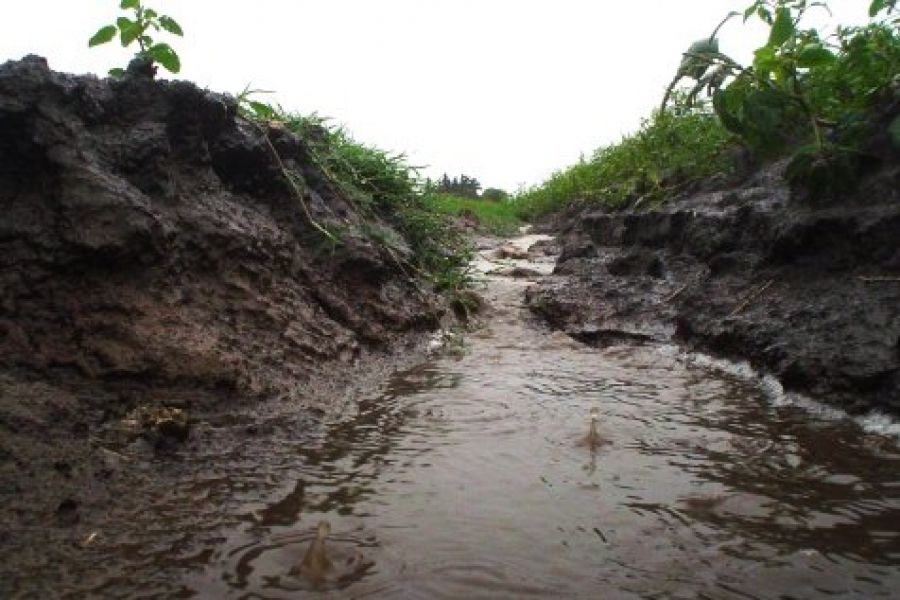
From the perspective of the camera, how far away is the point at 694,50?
3.30 metres

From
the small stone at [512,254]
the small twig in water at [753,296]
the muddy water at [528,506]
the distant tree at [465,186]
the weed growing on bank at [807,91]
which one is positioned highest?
the distant tree at [465,186]

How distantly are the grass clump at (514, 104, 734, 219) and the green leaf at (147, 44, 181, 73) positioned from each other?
2730mm

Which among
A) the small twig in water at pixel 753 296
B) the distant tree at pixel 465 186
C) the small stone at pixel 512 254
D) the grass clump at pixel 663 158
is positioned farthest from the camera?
the distant tree at pixel 465 186

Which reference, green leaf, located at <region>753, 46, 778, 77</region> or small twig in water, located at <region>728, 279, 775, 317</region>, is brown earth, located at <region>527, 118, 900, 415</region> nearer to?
small twig in water, located at <region>728, 279, 775, 317</region>

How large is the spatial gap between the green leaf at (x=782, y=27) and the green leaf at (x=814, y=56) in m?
0.11

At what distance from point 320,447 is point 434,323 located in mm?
2098

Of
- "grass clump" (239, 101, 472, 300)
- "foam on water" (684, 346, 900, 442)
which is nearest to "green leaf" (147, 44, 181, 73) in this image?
"grass clump" (239, 101, 472, 300)

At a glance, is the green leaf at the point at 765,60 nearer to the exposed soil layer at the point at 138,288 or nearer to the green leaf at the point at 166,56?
the exposed soil layer at the point at 138,288

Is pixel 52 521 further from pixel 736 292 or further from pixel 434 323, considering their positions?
pixel 736 292

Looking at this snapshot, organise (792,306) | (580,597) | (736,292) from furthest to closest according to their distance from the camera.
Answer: (736,292) < (792,306) < (580,597)

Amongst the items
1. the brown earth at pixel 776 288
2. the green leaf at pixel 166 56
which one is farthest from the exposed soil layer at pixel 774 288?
the green leaf at pixel 166 56

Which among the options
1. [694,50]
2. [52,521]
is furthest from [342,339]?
[694,50]

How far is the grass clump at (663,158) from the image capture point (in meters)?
6.38

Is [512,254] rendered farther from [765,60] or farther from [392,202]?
[765,60]
